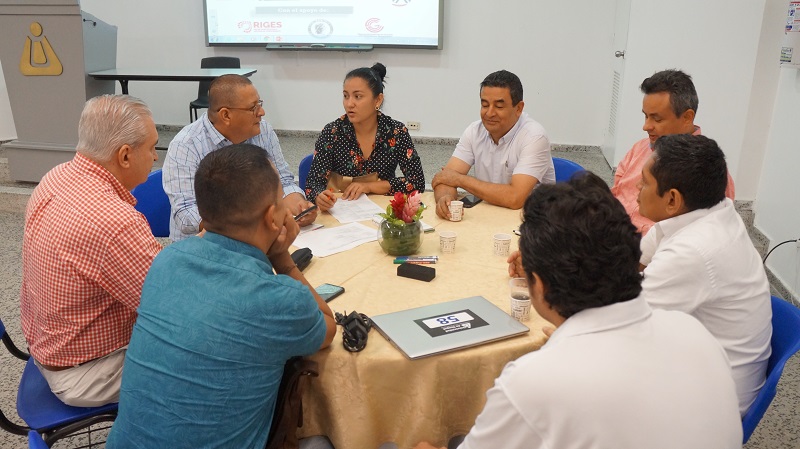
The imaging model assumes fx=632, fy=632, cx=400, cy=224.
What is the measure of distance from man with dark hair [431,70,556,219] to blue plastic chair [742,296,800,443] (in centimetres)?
119

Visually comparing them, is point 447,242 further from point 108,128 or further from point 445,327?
point 108,128

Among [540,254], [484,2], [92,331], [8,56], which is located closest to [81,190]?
[92,331]

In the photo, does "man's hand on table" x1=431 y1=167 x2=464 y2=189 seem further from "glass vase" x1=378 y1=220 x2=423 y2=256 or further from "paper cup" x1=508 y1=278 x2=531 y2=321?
"paper cup" x1=508 y1=278 x2=531 y2=321

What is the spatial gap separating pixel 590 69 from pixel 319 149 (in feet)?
12.8

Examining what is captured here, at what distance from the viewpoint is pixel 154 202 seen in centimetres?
283

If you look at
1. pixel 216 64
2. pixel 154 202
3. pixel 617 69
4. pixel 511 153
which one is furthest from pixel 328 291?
pixel 216 64

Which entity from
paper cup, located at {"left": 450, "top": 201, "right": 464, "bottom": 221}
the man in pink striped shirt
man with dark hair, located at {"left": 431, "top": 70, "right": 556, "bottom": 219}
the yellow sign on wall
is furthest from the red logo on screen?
the man in pink striped shirt

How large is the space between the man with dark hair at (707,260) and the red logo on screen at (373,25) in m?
4.87

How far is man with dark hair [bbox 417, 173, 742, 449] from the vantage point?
99cm

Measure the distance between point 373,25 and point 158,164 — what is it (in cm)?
247

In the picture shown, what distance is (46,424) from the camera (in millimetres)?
1759

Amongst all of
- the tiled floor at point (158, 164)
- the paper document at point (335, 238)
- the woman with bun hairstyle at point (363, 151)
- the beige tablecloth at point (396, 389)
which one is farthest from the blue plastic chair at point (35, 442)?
the woman with bun hairstyle at point (363, 151)

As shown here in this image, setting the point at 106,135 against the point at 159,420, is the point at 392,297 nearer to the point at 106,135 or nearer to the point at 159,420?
the point at 159,420

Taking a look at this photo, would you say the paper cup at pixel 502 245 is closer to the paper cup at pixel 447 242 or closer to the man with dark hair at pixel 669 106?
the paper cup at pixel 447 242
